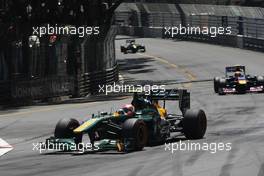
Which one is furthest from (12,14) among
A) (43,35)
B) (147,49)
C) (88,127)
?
(147,49)

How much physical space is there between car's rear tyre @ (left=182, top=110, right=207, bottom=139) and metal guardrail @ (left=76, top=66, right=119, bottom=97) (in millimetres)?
15422

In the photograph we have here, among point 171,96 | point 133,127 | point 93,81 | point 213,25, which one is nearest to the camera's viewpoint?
point 133,127

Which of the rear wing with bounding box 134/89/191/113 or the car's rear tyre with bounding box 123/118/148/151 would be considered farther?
the rear wing with bounding box 134/89/191/113

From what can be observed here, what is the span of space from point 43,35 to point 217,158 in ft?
63.3

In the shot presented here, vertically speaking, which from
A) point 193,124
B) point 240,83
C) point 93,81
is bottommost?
point 93,81

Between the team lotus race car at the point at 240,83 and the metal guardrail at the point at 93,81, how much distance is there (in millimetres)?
6490

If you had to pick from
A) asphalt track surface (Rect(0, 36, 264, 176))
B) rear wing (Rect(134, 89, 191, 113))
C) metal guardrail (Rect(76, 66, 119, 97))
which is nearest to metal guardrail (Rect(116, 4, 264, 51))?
asphalt track surface (Rect(0, 36, 264, 176))

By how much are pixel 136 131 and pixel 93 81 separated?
63.0 ft

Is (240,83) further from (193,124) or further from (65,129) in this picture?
(65,129)

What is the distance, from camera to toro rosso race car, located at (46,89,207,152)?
1405cm

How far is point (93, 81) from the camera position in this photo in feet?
109

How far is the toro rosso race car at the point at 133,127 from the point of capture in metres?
14.1

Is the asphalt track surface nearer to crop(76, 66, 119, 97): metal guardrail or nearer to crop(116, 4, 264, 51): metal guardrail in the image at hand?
crop(76, 66, 119, 97): metal guardrail

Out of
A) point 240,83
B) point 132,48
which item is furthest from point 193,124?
point 132,48
